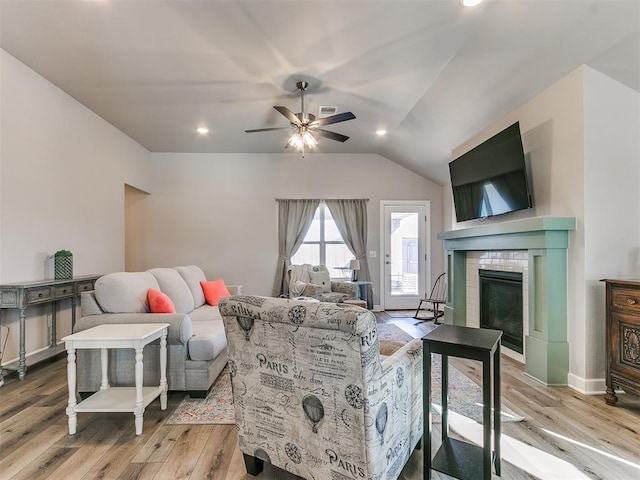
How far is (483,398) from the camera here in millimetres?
1466

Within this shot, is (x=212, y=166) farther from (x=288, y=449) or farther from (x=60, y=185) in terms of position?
(x=288, y=449)


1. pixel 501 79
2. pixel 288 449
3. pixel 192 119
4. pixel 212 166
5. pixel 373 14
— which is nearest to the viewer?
pixel 288 449

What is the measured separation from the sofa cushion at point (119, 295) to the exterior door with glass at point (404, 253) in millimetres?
4512

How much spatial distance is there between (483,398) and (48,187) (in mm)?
4548

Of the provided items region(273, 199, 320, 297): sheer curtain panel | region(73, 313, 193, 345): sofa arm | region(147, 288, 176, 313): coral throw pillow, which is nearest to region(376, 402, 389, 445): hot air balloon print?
region(73, 313, 193, 345): sofa arm

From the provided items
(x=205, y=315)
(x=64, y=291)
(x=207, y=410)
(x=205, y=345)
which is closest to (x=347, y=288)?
(x=205, y=315)

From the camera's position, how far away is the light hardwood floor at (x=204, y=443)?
174cm

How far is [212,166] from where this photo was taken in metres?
6.25

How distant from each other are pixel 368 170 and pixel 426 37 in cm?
359

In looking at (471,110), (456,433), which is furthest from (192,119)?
(456,433)

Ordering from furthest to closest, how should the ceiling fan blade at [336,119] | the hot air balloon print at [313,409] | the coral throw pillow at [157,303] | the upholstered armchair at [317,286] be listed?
the upholstered armchair at [317,286]
the ceiling fan blade at [336,119]
the coral throw pillow at [157,303]
the hot air balloon print at [313,409]

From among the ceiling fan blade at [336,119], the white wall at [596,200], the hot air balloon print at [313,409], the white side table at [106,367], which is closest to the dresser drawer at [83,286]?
the white side table at [106,367]

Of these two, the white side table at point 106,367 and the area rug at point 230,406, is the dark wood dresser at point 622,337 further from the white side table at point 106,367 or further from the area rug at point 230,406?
the white side table at point 106,367

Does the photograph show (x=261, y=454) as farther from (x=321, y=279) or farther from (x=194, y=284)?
(x=321, y=279)
